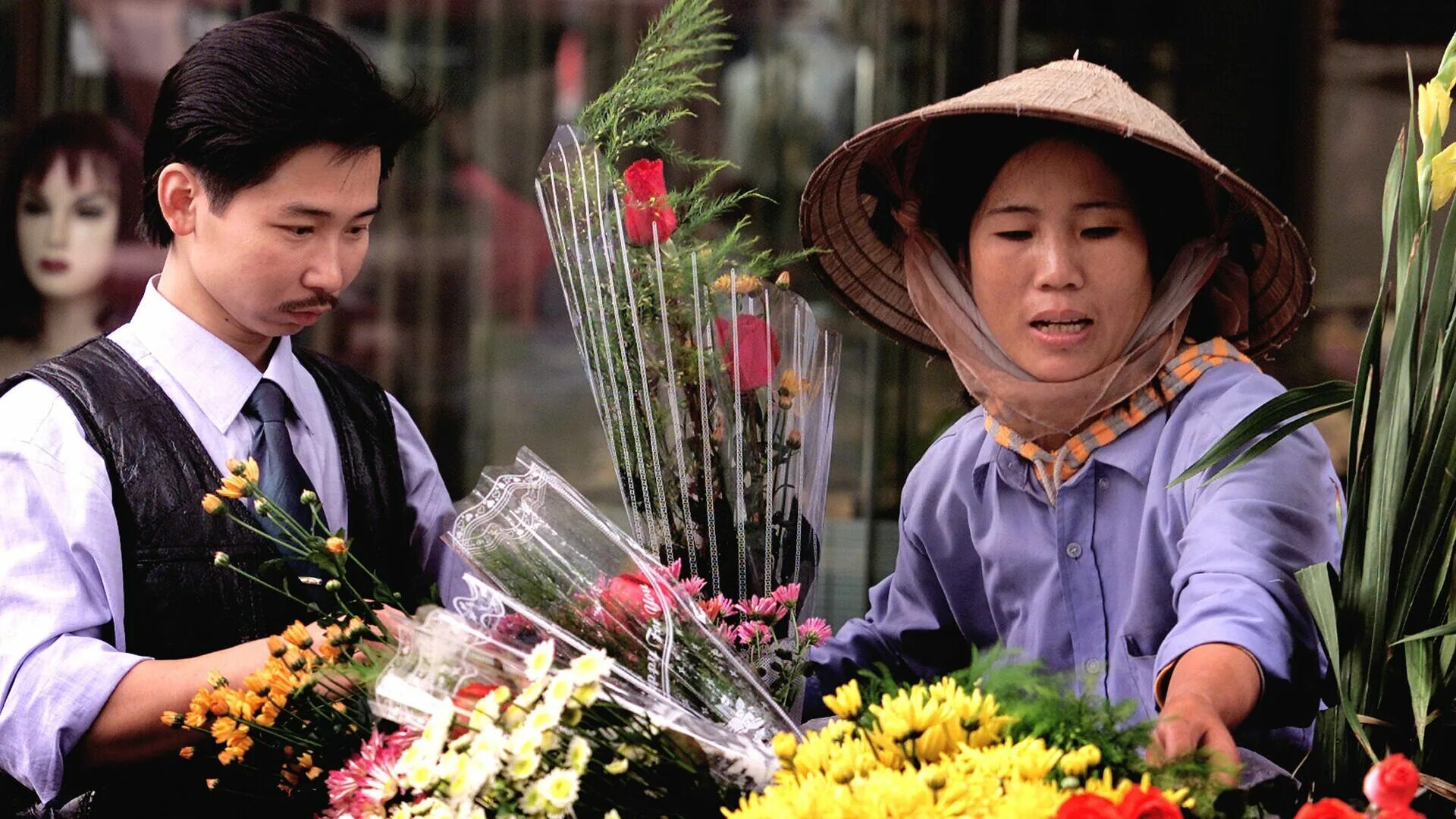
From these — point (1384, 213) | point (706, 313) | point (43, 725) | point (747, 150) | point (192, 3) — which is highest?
point (192, 3)

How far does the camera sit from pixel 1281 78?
4.17 meters

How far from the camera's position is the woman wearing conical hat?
5.90ft

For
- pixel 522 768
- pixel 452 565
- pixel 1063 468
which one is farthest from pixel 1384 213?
pixel 452 565

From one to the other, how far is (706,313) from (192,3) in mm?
2773

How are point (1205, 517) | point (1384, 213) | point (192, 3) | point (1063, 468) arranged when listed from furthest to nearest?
point (192, 3)
point (1063, 468)
point (1205, 517)
point (1384, 213)

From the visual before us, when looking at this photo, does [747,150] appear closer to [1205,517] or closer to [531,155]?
[531,155]

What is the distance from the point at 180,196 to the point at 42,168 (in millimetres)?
2238

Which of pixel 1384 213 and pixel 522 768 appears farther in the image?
pixel 1384 213

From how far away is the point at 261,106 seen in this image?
2066mm

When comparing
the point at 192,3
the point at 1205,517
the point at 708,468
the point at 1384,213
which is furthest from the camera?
the point at 192,3

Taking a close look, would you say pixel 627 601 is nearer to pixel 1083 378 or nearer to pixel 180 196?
pixel 1083 378

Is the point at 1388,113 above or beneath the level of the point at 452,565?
above

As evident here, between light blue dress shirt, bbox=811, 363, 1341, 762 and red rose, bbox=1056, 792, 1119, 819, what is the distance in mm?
261

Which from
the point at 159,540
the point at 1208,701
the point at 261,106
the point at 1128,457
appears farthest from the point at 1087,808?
the point at 261,106
